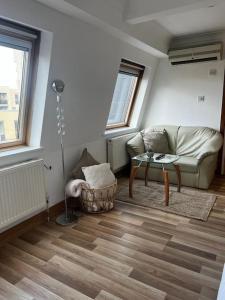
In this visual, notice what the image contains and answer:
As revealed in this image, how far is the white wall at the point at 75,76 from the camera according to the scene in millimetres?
2080

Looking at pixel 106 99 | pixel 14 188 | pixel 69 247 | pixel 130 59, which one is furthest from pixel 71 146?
pixel 130 59

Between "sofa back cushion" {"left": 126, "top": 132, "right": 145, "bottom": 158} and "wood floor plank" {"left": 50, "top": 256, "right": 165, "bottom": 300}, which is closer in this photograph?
"wood floor plank" {"left": 50, "top": 256, "right": 165, "bottom": 300}

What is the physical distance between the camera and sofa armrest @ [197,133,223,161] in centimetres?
353

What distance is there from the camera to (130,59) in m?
3.59

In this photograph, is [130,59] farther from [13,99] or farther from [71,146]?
[13,99]

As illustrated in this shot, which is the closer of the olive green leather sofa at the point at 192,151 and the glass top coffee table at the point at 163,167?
the glass top coffee table at the point at 163,167

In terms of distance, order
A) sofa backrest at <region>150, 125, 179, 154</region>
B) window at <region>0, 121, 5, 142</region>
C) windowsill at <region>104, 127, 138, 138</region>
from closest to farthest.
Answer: window at <region>0, 121, 5, 142</region> → windowsill at <region>104, 127, 138, 138</region> → sofa backrest at <region>150, 125, 179, 154</region>

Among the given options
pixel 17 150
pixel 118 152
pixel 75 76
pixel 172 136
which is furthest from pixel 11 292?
pixel 172 136

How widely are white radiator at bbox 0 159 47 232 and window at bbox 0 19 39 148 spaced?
373mm

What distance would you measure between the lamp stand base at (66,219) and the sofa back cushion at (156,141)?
70.7 inches

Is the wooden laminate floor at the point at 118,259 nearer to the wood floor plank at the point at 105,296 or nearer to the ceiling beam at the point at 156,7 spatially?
the wood floor plank at the point at 105,296

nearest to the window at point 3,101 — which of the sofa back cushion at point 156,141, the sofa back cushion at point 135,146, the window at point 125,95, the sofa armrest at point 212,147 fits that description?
the window at point 125,95

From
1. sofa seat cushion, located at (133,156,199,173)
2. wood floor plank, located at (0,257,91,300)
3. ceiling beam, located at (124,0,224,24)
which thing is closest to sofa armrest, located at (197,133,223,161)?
sofa seat cushion, located at (133,156,199,173)

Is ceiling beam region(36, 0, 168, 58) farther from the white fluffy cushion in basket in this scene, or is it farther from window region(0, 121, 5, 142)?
the white fluffy cushion in basket
